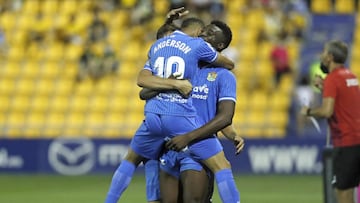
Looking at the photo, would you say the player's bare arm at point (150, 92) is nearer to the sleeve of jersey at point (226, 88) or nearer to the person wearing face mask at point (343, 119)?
the sleeve of jersey at point (226, 88)

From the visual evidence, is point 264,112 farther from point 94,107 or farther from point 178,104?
point 178,104

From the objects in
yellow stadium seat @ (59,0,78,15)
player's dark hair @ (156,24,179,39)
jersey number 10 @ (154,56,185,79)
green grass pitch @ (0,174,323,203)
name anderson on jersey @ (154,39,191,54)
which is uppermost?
yellow stadium seat @ (59,0,78,15)

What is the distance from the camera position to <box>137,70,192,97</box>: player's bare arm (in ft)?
31.3

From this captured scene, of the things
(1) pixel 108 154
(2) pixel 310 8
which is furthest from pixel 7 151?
(2) pixel 310 8

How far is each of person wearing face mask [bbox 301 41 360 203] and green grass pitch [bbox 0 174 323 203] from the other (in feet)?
14.7

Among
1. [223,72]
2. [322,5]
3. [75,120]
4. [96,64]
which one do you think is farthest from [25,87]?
[223,72]

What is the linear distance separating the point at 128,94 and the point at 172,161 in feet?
50.3

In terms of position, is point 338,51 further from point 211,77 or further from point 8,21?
point 8,21

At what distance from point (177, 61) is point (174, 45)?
0.15m

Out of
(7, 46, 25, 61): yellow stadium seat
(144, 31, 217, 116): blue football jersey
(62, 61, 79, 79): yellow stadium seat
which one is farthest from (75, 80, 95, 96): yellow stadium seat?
(144, 31, 217, 116): blue football jersey

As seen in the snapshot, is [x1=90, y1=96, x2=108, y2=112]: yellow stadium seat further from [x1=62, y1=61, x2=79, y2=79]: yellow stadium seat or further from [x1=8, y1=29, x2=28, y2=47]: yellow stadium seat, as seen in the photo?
[x1=8, y1=29, x2=28, y2=47]: yellow stadium seat

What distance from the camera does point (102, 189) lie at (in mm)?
18609

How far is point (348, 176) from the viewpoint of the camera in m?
11.7

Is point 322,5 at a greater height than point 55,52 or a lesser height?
greater
